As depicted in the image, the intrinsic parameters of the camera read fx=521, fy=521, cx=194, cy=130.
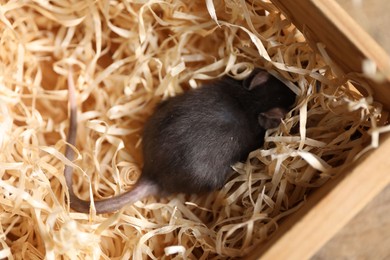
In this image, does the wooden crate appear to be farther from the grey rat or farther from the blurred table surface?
the grey rat

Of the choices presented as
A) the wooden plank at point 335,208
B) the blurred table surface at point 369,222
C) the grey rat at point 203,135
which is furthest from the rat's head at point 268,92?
the wooden plank at point 335,208

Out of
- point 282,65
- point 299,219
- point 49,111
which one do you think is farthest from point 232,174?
point 49,111

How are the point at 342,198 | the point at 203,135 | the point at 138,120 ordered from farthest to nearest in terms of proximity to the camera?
the point at 138,120 < the point at 203,135 < the point at 342,198

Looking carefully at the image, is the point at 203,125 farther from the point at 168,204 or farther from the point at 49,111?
the point at 49,111

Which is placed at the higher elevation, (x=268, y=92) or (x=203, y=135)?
(x=268, y=92)

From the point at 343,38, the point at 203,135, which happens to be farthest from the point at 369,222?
the point at 203,135

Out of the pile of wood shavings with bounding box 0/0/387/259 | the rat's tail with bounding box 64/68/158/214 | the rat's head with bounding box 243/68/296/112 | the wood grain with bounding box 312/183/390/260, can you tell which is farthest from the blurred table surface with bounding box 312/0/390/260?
the rat's tail with bounding box 64/68/158/214

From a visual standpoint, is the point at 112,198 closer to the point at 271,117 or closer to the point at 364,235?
the point at 271,117
